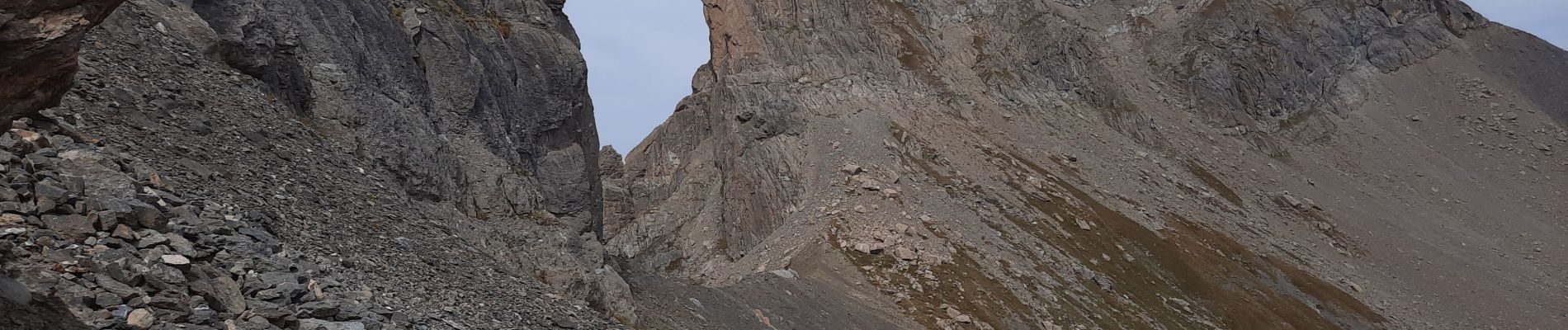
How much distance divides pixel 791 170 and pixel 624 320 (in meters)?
→ 46.1

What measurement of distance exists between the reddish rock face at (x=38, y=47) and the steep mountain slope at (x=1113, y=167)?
22.0m

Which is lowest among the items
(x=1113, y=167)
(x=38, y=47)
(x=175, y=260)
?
(x=175, y=260)

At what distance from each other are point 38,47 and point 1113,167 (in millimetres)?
79026

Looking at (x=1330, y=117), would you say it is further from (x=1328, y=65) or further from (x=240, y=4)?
(x=240, y=4)

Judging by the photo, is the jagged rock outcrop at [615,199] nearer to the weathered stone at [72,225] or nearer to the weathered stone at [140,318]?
the weathered stone at [72,225]

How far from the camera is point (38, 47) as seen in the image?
9930 mm

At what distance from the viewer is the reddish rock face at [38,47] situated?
9641 millimetres

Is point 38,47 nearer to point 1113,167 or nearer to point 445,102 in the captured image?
point 445,102

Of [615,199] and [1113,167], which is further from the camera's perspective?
[615,199]

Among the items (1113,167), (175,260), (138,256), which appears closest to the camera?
(138,256)

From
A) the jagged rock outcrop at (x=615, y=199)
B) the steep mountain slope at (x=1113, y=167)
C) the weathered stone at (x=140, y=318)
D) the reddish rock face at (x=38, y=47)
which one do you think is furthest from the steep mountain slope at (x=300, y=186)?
the jagged rock outcrop at (x=615, y=199)

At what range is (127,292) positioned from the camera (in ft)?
41.6

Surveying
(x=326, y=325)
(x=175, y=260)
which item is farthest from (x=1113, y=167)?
(x=175, y=260)

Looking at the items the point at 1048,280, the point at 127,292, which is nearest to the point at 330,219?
the point at 127,292
